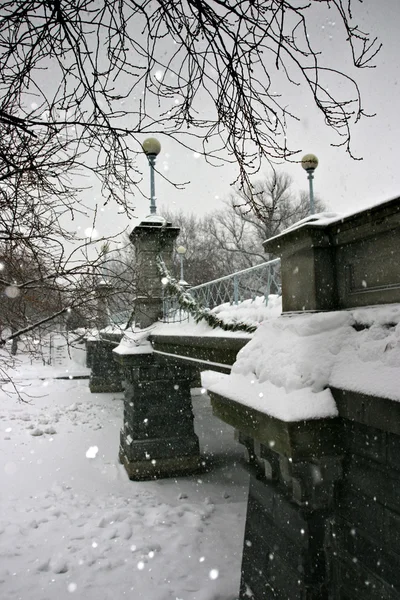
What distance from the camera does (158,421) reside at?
10.1 meters

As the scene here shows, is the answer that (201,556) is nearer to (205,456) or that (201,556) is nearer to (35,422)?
(205,456)

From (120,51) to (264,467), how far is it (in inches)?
144

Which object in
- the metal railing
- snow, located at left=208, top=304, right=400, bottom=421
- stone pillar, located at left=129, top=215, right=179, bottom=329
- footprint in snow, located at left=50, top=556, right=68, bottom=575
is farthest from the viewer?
stone pillar, located at left=129, top=215, right=179, bottom=329

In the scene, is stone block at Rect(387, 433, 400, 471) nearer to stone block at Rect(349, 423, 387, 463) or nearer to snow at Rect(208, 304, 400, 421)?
stone block at Rect(349, 423, 387, 463)

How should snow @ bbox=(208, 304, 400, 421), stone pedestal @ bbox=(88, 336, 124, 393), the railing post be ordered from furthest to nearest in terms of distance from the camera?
stone pedestal @ bbox=(88, 336, 124, 393)
the railing post
snow @ bbox=(208, 304, 400, 421)

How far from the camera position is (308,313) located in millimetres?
3596

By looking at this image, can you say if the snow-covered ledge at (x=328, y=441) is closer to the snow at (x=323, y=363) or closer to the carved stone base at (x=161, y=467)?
the snow at (x=323, y=363)

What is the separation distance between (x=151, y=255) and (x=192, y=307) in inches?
109

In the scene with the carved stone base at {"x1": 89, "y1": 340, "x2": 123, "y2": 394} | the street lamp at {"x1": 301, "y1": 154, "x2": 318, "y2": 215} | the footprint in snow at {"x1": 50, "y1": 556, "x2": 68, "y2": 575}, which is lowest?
the footprint in snow at {"x1": 50, "y1": 556, "x2": 68, "y2": 575}

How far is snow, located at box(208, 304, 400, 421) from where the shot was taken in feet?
8.75

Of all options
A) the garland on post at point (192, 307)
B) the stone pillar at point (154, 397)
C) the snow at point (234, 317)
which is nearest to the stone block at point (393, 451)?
the snow at point (234, 317)

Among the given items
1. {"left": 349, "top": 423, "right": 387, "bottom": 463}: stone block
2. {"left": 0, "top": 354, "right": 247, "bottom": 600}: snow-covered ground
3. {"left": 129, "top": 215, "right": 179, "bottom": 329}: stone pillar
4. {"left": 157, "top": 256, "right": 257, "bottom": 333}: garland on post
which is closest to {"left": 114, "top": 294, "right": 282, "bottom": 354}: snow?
{"left": 157, "top": 256, "right": 257, "bottom": 333}: garland on post

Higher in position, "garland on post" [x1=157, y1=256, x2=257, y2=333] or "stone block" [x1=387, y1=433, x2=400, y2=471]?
"garland on post" [x1=157, y1=256, x2=257, y2=333]

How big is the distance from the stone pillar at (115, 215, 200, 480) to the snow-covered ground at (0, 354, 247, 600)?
438mm
